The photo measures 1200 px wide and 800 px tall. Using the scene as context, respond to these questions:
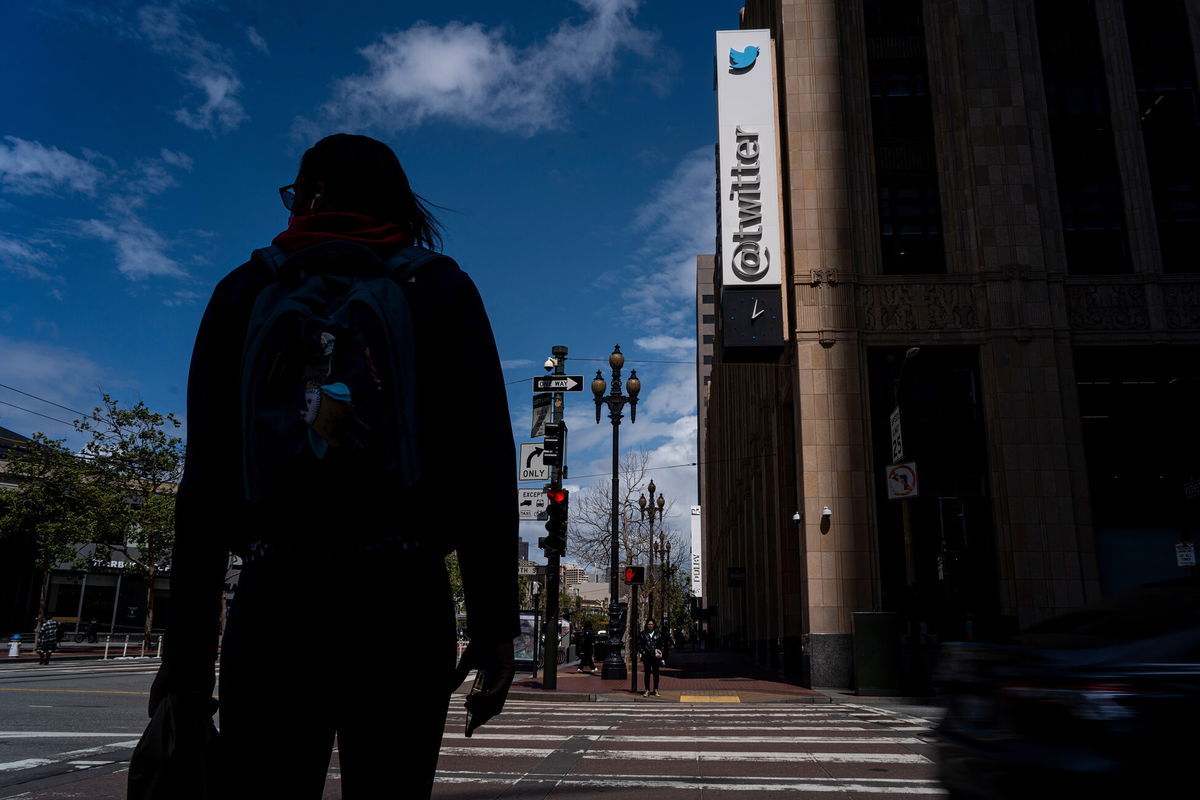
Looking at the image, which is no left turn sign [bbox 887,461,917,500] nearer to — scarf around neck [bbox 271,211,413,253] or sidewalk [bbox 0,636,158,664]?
scarf around neck [bbox 271,211,413,253]

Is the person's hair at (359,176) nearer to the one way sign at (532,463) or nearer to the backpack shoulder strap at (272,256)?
the backpack shoulder strap at (272,256)

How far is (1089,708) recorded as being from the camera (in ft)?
12.0

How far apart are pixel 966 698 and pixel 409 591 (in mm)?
3629

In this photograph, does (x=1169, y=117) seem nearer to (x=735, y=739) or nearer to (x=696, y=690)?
(x=696, y=690)

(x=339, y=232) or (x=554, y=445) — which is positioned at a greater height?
(x=554, y=445)

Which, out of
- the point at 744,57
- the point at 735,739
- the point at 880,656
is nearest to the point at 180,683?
the point at 735,739

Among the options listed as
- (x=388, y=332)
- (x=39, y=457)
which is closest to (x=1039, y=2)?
(x=388, y=332)

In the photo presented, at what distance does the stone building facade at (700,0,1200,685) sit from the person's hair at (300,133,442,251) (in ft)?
65.3

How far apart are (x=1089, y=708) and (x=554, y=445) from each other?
642 inches

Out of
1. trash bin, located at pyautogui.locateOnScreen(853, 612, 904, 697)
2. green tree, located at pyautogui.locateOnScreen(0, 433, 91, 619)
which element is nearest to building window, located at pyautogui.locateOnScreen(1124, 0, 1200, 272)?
trash bin, located at pyautogui.locateOnScreen(853, 612, 904, 697)

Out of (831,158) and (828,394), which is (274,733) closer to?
(828,394)

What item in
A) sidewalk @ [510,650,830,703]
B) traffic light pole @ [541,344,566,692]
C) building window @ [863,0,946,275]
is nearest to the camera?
sidewalk @ [510,650,830,703]

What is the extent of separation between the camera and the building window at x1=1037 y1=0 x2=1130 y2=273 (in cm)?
2381

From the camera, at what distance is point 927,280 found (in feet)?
77.1
